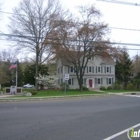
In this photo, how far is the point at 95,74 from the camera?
52.0m

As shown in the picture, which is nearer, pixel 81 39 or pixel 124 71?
pixel 81 39

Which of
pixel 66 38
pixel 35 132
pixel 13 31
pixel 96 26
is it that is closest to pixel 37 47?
pixel 13 31

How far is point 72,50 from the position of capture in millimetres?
40219

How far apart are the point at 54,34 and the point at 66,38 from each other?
→ 7.53 feet

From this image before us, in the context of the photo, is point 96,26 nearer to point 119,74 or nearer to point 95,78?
point 95,78

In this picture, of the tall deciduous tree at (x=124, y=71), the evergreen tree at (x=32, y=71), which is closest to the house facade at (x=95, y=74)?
the tall deciduous tree at (x=124, y=71)

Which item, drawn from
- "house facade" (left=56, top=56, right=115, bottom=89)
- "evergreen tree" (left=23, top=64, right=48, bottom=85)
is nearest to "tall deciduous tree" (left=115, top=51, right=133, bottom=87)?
"house facade" (left=56, top=56, right=115, bottom=89)

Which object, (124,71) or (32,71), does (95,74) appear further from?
(32,71)

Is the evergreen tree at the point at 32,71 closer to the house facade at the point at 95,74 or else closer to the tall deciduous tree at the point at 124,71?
the house facade at the point at 95,74

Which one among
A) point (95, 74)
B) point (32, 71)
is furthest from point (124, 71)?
point (32, 71)

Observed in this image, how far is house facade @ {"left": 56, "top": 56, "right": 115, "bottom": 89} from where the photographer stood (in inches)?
2008

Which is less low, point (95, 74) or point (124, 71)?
point (124, 71)

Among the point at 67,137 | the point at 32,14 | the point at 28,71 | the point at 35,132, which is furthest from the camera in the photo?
the point at 28,71

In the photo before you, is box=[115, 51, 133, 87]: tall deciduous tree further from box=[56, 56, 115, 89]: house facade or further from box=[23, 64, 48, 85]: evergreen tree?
box=[23, 64, 48, 85]: evergreen tree
